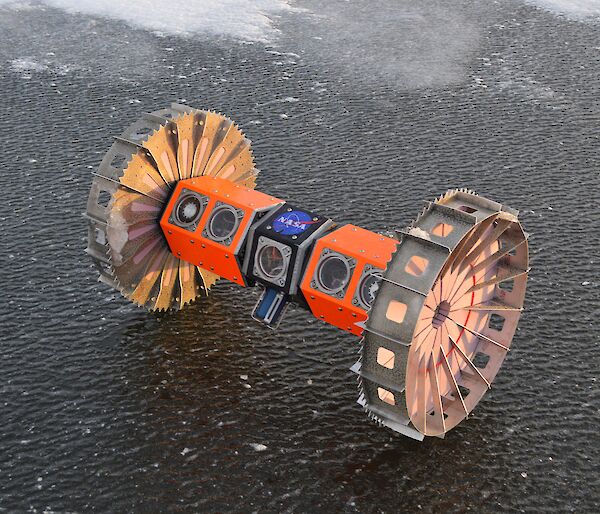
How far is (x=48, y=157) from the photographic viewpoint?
46688 mm

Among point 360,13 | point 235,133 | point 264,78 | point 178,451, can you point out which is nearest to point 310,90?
point 264,78

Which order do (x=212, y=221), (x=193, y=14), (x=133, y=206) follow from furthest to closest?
(x=193, y=14)
(x=133, y=206)
(x=212, y=221)

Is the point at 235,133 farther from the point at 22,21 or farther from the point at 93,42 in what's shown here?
the point at 22,21

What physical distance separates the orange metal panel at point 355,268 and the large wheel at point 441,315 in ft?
9.09

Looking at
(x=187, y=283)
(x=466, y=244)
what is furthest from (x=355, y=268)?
(x=187, y=283)

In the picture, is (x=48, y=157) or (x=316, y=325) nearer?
(x=316, y=325)

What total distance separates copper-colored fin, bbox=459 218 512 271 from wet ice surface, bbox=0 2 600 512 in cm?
723

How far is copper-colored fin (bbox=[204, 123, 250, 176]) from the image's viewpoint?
113ft

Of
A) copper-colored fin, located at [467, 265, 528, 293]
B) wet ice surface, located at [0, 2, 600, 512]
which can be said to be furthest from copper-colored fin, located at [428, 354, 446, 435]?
copper-colored fin, located at [467, 265, 528, 293]

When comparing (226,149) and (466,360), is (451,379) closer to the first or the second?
(466,360)

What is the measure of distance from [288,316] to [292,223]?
6.71 meters

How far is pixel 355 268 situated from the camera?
28500 mm

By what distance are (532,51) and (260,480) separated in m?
45.6

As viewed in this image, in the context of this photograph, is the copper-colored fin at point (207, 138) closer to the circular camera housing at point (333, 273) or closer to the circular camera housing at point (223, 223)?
the circular camera housing at point (223, 223)
